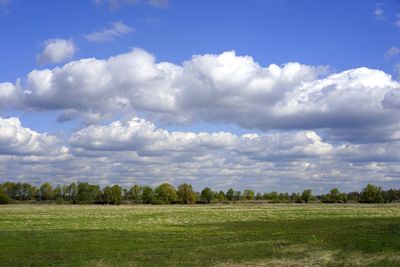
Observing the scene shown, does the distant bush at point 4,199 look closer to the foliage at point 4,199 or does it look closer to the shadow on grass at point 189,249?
the foliage at point 4,199

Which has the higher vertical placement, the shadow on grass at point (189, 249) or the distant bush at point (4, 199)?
the distant bush at point (4, 199)

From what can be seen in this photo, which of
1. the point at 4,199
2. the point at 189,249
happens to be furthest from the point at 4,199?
the point at 189,249

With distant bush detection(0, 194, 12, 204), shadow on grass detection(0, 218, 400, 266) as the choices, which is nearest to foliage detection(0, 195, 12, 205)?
distant bush detection(0, 194, 12, 204)

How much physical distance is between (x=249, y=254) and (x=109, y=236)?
16253mm

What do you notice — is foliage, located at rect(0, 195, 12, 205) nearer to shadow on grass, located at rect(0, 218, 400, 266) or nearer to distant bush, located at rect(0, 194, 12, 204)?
distant bush, located at rect(0, 194, 12, 204)

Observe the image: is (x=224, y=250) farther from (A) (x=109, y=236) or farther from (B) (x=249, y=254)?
(A) (x=109, y=236)

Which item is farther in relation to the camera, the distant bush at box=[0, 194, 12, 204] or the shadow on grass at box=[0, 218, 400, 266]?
the distant bush at box=[0, 194, 12, 204]

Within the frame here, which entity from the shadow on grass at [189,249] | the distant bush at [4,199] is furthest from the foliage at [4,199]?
the shadow on grass at [189,249]

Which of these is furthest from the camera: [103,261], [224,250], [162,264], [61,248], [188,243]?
[188,243]

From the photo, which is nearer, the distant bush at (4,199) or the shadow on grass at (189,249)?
the shadow on grass at (189,249)

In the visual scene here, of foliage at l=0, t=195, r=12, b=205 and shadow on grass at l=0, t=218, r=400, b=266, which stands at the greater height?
foliage at l=0, t=195, r=12, b=205

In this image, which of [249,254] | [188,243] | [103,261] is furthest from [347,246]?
[103,261]

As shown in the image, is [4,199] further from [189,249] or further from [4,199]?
[189,249]

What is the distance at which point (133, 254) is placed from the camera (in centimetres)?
A: 2695
